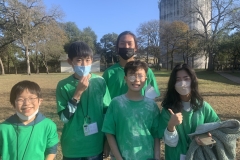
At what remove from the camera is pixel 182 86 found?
211cm

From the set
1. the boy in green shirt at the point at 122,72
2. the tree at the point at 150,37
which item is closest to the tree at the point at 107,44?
the tree at the point at 150,37

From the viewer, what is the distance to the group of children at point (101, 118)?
1945 mm

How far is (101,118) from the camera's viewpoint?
2287mm

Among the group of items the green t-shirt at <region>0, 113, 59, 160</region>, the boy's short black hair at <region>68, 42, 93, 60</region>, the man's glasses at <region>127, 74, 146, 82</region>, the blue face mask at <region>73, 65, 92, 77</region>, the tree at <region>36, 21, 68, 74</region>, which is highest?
the tree at <region>36, 21, 68, 74</region>

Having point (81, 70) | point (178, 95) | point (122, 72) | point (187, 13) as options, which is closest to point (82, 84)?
point (81, 70)

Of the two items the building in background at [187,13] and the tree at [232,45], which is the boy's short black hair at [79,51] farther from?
the building in background at [187,13]

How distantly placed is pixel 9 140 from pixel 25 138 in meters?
0.13

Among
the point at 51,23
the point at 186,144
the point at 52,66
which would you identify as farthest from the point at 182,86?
the point at 52,66

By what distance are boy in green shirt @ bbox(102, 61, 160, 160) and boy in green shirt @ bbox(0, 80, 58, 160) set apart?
1.82 feet

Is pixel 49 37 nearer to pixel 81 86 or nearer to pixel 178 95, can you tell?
pixel 81 86

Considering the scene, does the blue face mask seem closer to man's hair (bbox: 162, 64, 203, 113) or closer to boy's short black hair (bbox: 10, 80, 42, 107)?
boy's short black hair (bbox: 10, 80, 42, 107)

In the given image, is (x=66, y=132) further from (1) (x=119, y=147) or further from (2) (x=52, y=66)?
(2) (x=52, y=66)

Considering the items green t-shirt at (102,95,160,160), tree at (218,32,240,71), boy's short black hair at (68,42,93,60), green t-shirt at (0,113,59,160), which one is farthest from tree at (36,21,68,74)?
green t-shirt at (102,95,160,160)

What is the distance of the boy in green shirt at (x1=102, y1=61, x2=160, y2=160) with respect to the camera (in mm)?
1983
